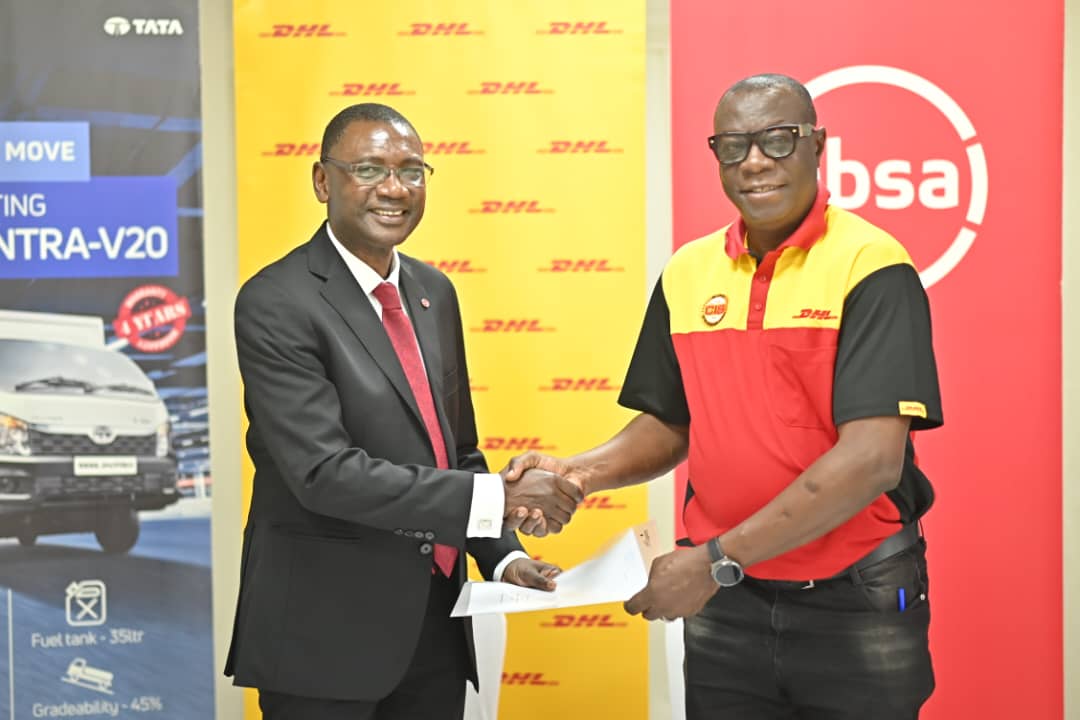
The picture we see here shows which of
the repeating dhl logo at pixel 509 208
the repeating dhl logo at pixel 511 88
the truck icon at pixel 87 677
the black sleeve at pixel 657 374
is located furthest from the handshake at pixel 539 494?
the truck icon at pixel 87 677

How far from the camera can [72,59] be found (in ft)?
11.7

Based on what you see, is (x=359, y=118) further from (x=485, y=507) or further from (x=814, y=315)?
(x=814, y=315)

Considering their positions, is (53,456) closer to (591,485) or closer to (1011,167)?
(591,485)

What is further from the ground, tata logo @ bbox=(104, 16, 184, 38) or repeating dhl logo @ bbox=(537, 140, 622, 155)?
tata logo @ bbox=(104, 16, 184, 38)

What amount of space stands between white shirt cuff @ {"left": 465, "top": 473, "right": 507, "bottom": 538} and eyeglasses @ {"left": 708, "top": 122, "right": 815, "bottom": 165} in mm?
859

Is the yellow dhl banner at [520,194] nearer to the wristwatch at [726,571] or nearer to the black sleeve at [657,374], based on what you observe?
the black sleeve at [657,374]

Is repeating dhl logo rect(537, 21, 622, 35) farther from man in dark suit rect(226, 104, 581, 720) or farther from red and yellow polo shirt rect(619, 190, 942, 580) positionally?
red and yellow polo shirt rect(619, 190, 942, 580)

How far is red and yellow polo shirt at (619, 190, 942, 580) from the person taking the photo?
2143 mm

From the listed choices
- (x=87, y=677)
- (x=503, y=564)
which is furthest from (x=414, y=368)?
(x=87, y=677)

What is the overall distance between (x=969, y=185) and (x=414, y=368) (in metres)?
2.16

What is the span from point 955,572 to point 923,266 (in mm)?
1029

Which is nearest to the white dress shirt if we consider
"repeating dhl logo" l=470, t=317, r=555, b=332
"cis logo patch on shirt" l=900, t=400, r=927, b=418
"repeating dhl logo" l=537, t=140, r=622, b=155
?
"cis logo patch on shirt" l=900, t=400, r=927, b=418

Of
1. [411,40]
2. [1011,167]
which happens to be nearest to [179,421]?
[411,40]

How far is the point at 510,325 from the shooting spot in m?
3.65
